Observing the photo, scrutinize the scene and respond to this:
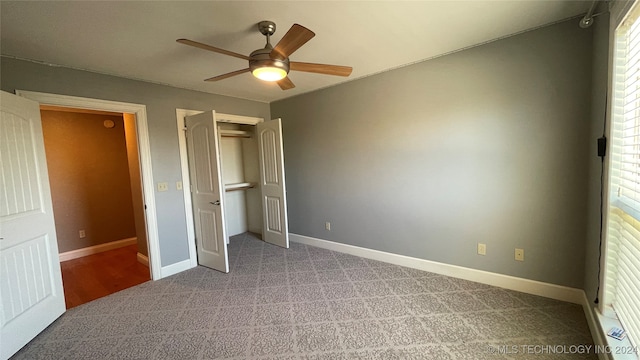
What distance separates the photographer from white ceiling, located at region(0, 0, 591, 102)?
1650mm

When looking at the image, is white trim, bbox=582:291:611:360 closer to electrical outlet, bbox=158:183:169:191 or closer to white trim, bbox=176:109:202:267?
white trim, bbox=176:109:202:267

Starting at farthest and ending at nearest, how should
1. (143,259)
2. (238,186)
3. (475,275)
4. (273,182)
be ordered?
(238,186) → (273,182) → (143,259) → (475,275)

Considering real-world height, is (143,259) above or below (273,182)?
below

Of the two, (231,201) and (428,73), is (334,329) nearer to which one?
(428,73)

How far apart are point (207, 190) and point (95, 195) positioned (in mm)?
2399

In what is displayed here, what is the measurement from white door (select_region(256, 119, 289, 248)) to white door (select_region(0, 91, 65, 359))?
2365 millimetres

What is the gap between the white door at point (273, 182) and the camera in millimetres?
3789

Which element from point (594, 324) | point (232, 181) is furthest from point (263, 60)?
point (232, 181)

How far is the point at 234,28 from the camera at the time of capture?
1897mm

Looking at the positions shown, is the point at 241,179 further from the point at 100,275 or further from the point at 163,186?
the point at 100,275

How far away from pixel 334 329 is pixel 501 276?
5.76ft

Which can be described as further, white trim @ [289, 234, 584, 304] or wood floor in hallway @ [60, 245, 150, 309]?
wood floor in hallway @ [60, 245, 150, 309]

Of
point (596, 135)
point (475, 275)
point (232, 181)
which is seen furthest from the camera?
point (232, 181)

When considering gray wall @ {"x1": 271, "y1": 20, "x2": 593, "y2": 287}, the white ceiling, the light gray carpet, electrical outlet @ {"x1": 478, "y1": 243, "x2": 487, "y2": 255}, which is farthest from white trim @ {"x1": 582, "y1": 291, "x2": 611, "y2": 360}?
the white ceiling
